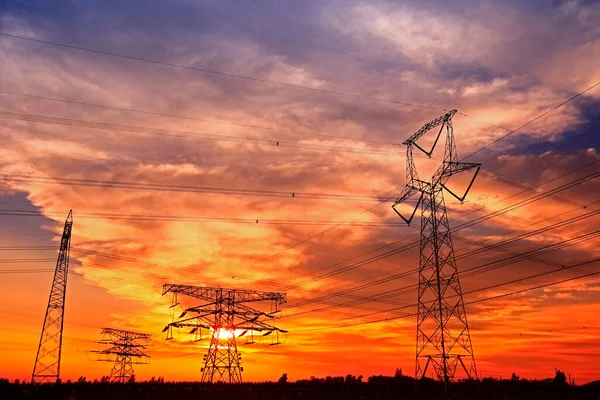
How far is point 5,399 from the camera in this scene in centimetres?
4575

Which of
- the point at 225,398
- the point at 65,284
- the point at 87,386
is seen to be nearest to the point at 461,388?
the point at 225,398

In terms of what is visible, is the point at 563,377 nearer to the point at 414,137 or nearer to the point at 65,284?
the point at 414,137

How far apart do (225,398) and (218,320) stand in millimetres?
16737

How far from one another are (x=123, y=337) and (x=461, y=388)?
69.4 m

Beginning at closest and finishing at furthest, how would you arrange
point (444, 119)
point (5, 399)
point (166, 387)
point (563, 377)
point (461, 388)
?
point (5, 399) < point (444, 119) < point (166, 387) < point (461, 388) < point (563, 377)

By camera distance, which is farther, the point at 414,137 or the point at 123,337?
the point at 123,337

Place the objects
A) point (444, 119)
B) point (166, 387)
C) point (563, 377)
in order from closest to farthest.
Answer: point (444, 119), point (166, 387), point (563, 377)

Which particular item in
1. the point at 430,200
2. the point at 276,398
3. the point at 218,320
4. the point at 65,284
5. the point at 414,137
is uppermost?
the point at 414,137

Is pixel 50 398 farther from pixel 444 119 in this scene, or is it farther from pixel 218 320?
pixel 444 119

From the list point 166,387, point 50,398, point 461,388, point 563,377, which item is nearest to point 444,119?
point 461,388

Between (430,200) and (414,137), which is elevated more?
(414,137)

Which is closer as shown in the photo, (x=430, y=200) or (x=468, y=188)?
(x=468, y=188)

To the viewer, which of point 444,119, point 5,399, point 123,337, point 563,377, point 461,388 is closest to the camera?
point 5,399

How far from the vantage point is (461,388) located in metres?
63.6
